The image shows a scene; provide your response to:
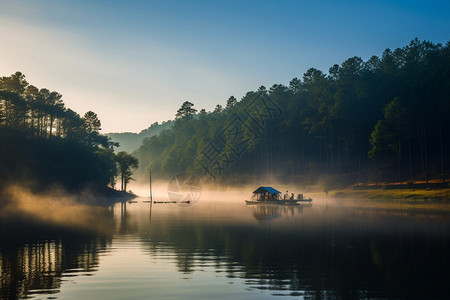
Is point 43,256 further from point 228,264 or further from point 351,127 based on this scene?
point 351,127

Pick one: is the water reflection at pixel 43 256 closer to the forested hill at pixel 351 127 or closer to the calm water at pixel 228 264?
the calm water at pixel 228 264

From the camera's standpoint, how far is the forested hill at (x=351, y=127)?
11250cm

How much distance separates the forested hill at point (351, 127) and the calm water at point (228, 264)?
2888 inches

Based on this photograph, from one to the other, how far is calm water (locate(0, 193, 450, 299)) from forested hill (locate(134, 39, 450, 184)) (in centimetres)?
7337

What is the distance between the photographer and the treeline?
10175 cm

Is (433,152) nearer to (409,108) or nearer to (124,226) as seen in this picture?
(409,108)

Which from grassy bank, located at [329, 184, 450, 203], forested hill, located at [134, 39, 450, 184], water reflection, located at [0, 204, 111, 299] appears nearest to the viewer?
water reflection, located at [0, 204, 111, 299]

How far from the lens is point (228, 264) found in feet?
75.9

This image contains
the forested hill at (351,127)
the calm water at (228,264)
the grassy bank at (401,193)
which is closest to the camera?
the calm water at (228,264)

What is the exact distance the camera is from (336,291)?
55.9 feet

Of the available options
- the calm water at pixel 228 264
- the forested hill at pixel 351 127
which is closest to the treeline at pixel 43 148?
the forested hill at pixel 351 127

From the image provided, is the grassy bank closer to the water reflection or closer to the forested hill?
the forested hill

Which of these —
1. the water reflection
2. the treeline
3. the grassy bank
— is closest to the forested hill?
the grassy bank

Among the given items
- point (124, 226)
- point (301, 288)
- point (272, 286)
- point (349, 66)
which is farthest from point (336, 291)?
point (349, 66)
